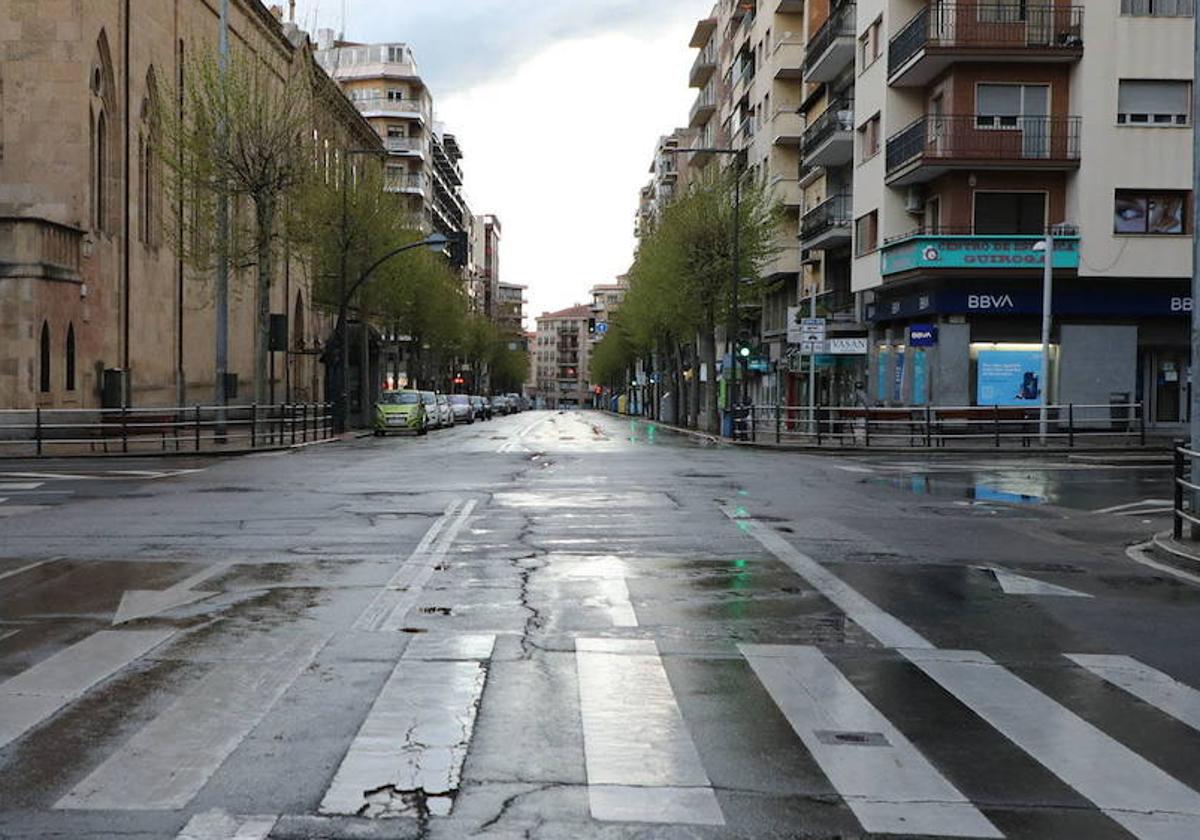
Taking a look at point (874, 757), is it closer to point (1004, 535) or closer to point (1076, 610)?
point (1076, 610)

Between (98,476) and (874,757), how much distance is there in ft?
64.2

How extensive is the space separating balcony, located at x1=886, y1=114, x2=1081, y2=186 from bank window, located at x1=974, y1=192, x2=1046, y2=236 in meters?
1.06

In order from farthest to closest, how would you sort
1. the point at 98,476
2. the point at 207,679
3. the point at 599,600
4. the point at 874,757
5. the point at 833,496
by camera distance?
the point at 98,476 → the point at 833,496 → the point at 599,600 → the point at 207,679 → the point at 874,757

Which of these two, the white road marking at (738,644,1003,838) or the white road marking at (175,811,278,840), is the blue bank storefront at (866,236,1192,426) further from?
the white road marking at (175,811,278,840)

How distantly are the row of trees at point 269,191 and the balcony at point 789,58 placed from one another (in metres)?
18.5

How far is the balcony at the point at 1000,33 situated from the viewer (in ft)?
121

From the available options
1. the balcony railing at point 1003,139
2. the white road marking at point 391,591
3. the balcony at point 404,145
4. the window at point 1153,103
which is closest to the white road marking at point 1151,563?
the white road marking at point 391,591

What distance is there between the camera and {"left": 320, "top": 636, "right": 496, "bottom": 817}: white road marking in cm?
462

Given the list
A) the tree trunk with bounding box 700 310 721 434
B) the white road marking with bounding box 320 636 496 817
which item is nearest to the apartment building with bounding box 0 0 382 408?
the tree trunk with bounding box 700 310 721 434

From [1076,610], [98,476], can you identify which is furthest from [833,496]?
[98,476]

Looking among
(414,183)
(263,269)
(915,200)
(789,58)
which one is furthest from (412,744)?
(414,183)

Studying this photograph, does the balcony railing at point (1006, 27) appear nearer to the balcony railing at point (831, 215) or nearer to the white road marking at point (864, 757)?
the balcony railing at point (831, 215)

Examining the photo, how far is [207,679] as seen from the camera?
6.61 metres

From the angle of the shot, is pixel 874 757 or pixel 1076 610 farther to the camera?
pixel 1076 610
